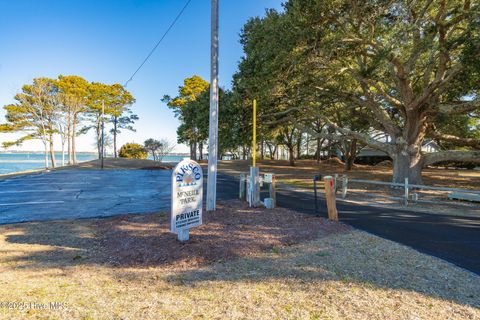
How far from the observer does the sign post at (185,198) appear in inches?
194

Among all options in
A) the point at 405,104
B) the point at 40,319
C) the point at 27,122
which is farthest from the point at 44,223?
the point at 27,122

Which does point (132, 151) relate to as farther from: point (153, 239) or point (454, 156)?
point (153, 239)

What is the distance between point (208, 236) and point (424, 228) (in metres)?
5.17

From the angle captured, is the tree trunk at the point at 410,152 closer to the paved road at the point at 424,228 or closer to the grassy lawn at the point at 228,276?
the paved road at the point at 424,228

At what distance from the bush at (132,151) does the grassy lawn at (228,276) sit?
42537 millimetres

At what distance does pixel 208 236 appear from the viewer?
5527 mm

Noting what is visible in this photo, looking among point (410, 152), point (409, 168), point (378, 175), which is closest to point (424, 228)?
point (409, 168)

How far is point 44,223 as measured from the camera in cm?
693

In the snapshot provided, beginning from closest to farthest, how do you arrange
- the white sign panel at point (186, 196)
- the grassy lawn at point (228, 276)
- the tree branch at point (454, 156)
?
the grassy lawn at point (228, 276), the white sign panel at point (186, 196), the tree branch at point (454, 156)

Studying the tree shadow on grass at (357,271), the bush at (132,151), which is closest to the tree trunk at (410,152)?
the tree shadow on grass at (357,271)

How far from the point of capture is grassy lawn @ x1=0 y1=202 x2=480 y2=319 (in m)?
2.98

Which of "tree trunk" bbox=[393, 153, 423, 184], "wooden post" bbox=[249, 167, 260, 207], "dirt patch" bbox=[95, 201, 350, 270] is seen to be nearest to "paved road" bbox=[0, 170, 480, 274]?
"dirt patch" bbox=[95, 201, 350, 270]

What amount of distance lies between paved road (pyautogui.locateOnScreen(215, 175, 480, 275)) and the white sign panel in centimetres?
402

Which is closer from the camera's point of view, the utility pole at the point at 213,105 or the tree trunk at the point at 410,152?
the utility pole at the point at 213,105
